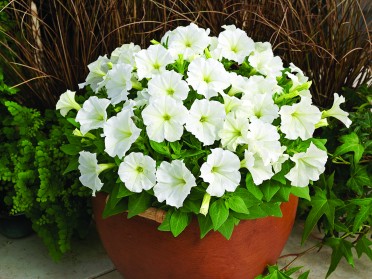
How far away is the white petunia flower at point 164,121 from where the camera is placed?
1670mm

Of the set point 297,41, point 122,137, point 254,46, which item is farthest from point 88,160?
point 297,41

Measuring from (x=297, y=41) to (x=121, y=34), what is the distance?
72 centimetres

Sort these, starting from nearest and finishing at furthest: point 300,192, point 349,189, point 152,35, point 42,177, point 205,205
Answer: point 205,205, point 300,192, point 42,177, point 349,189, point 152,35

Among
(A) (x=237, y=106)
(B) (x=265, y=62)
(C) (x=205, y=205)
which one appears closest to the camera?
(C) (x=205, y=205)

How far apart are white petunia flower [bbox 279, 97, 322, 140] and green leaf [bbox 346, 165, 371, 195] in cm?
56

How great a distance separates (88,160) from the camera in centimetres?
177

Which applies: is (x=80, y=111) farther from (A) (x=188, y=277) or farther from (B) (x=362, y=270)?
(B) (x=362, y=270)

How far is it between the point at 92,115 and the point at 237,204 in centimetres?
52

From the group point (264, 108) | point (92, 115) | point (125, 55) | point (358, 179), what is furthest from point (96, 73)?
point (358, 179)

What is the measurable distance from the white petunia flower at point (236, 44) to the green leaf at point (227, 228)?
0.54 m

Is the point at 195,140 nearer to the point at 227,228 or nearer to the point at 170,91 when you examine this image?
the point at 170,91

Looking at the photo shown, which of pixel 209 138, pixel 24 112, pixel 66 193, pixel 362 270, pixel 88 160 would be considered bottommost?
pixel 362 270

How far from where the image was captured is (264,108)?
1771mm

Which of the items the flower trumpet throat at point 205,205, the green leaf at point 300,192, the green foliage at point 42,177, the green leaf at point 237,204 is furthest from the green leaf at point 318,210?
the green foliage at point 42,177
